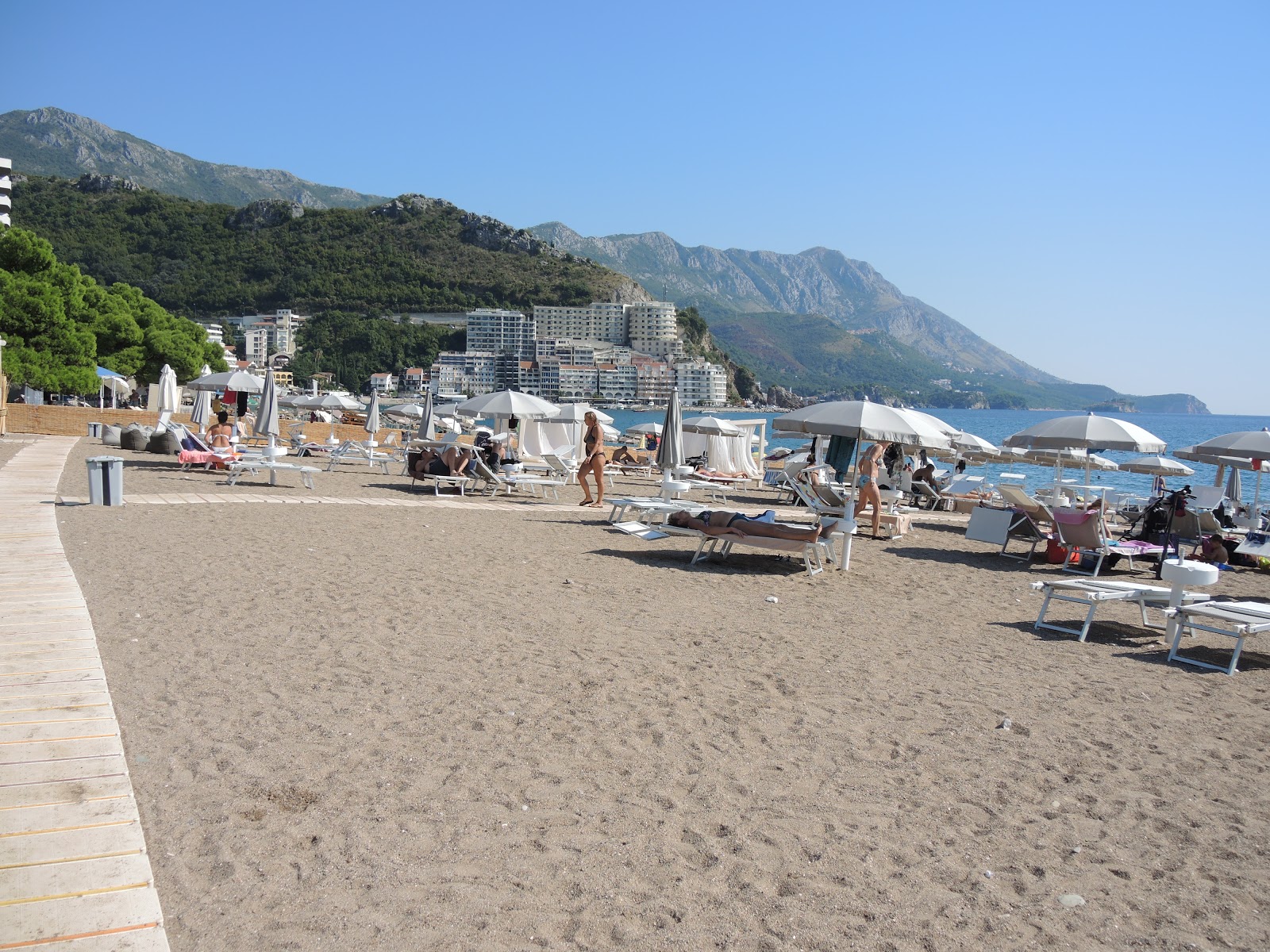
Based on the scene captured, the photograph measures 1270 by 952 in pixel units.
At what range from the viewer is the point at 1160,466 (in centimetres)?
1773

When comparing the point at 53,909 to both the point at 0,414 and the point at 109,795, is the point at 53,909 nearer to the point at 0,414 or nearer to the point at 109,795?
the point at 109,795

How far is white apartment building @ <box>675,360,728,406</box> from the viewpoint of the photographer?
139m

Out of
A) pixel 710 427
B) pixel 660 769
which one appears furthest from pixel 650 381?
pixel 660 769

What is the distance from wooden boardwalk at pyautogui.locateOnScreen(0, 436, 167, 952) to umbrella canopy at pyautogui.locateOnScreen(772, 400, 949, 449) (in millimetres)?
7368

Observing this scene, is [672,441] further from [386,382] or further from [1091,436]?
[386,382]

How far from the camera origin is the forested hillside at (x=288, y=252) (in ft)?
362

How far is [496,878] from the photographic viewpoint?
2.75 metres

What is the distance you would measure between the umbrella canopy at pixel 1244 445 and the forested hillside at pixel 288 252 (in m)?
113

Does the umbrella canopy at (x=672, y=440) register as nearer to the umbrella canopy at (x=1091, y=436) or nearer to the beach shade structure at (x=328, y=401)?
the umbrella canopy at (x=1091, y=436)

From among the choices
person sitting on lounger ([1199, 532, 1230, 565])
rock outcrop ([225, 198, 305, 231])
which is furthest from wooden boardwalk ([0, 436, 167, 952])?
rock outcrop ([225, 198, 305, 231])

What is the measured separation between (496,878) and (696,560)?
5.97 metres

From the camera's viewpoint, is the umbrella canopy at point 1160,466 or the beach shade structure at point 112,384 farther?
the beach shade structure at point 112,384

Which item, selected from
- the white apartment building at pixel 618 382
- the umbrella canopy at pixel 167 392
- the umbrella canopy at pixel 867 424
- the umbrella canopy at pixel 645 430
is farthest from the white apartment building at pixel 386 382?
the umbrella canopy at pixel 867 424

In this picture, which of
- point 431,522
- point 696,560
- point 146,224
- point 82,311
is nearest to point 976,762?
point 696,560
